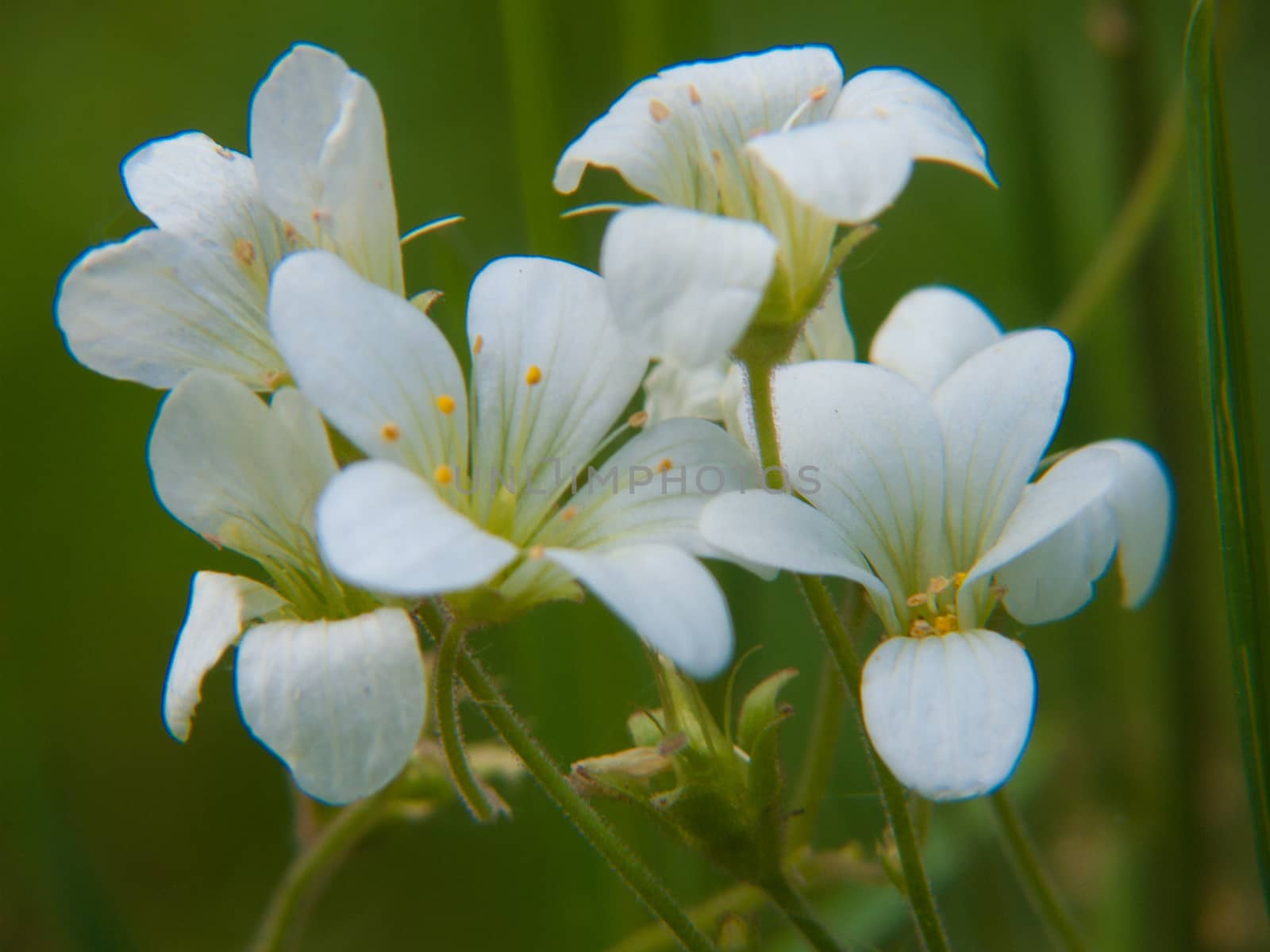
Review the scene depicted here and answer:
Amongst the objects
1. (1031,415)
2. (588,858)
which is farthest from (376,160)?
(588,858)

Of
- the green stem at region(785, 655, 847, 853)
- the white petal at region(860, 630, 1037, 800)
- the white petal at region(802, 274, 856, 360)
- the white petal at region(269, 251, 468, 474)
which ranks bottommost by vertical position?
the green stem at region(785, 655, 847, 853)

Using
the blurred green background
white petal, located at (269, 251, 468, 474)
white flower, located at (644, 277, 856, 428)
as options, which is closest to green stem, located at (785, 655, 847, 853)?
the blurred green background

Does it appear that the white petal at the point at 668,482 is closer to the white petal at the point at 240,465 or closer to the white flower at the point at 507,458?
the white flower at the point at 507,458

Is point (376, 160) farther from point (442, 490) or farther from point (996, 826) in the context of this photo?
point (996, 826)

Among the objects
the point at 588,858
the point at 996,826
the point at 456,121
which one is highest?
the point at 456,121

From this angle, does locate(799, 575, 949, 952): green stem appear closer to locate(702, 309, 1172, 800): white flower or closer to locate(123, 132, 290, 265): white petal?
locate(702, 309, 1172, 800): white flower

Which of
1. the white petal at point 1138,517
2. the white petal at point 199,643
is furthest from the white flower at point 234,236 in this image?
the white petal at point 1138,517
